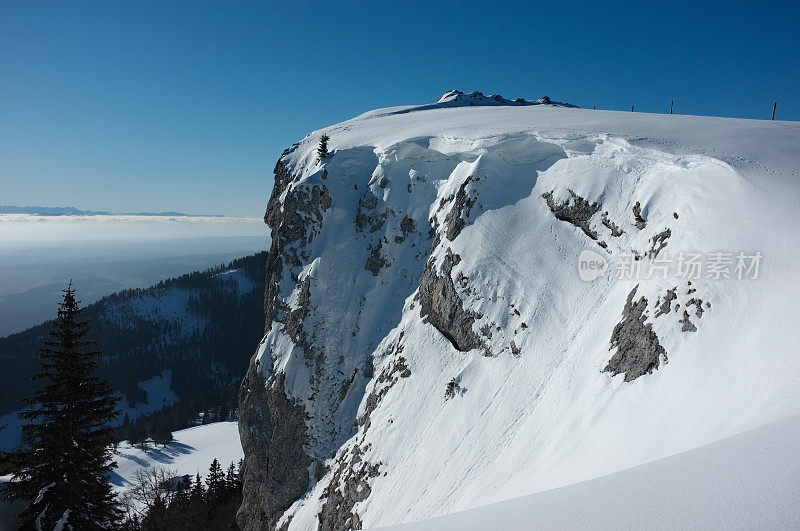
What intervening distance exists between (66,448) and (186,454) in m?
69.4

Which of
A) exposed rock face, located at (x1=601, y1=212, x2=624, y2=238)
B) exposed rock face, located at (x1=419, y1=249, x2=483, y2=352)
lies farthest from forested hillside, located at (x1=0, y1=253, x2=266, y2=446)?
exposed rock face, located at (x1=601, y1=212, x2=624, y2=238)

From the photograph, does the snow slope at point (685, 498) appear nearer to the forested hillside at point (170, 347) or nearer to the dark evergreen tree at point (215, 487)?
the dark evergreen tree at point (215, 487)

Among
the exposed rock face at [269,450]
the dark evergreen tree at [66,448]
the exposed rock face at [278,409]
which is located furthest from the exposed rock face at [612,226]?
the dark evergreen tree at [66,448]

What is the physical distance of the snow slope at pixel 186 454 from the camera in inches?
2421

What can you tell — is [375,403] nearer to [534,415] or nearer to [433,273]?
[433,273]

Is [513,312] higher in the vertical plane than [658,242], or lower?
lower

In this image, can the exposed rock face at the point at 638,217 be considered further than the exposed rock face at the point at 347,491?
No

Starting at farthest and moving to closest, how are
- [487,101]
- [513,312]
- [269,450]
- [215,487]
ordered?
1. [487,101]
2. [215,487]
3. [269,450]
4. [513,312]

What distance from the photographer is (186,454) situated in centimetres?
7044

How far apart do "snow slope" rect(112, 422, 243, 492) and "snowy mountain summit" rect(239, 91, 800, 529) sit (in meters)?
43.3

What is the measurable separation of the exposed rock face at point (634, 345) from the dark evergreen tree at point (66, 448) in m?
18.2

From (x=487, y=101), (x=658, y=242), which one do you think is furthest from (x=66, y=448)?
(x=487, y=101)

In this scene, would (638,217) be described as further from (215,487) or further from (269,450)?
(215,487)

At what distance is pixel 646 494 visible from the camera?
159 inches
